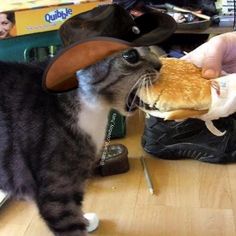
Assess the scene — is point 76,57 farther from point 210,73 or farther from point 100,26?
point 210,73

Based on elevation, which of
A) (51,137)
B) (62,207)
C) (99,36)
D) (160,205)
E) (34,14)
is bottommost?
(160,205)

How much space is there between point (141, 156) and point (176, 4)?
0.76 m

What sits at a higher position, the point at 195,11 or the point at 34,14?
the point at 34,14

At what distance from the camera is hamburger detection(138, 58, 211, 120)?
785 mm

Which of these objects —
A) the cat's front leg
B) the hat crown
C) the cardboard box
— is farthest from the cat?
the cardboard box

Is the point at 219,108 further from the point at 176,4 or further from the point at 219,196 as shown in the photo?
the point at 176,4

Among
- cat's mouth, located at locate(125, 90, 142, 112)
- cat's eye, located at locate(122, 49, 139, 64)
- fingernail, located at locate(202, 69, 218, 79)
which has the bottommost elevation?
cat's mouth, located at locate(125, 90, 142, 112)

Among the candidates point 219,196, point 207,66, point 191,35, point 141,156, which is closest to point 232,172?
point 219,196

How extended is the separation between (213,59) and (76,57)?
0.35 m

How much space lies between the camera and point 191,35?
177cm

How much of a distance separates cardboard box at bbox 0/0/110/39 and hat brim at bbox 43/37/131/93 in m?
0.49

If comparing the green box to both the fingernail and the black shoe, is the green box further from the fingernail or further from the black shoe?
the fingernail

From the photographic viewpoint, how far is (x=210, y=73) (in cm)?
87

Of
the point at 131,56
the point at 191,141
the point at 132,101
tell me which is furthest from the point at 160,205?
the point at 131,56
